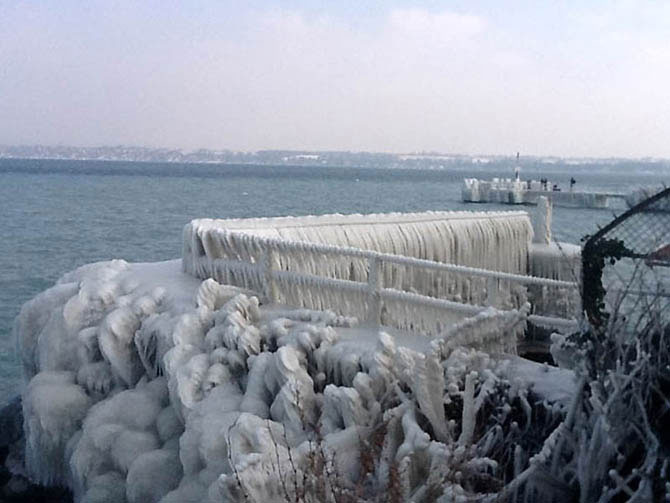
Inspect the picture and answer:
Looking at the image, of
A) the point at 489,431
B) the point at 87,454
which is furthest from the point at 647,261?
the point at 87,454

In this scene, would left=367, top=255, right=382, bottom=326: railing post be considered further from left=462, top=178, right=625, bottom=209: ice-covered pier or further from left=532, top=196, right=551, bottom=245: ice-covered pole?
left=462, top=178, right=625, bottom=209: ice-covered pier

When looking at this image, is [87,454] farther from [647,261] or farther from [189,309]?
[647,261]

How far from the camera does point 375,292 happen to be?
7.76m

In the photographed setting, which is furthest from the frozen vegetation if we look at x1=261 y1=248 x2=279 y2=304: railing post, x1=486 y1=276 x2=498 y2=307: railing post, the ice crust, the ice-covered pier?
the ice-covered pier

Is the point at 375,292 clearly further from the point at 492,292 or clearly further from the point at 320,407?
the point at 320,407

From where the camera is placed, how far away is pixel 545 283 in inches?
260

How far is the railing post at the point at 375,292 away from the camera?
25.4ft

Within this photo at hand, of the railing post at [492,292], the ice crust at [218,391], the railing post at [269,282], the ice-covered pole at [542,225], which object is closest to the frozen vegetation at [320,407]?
the ice crust at [218,391]

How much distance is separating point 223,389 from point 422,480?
2.25 m

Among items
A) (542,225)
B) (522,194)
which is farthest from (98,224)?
(542,225)

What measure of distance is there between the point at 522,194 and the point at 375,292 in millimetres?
48214

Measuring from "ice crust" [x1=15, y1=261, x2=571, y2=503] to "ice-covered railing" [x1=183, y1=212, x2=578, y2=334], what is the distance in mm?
360

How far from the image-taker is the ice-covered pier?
49.5 metres

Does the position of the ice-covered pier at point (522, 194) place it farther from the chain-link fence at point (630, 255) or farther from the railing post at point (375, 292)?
the chain-link fence at point (630, 255)
